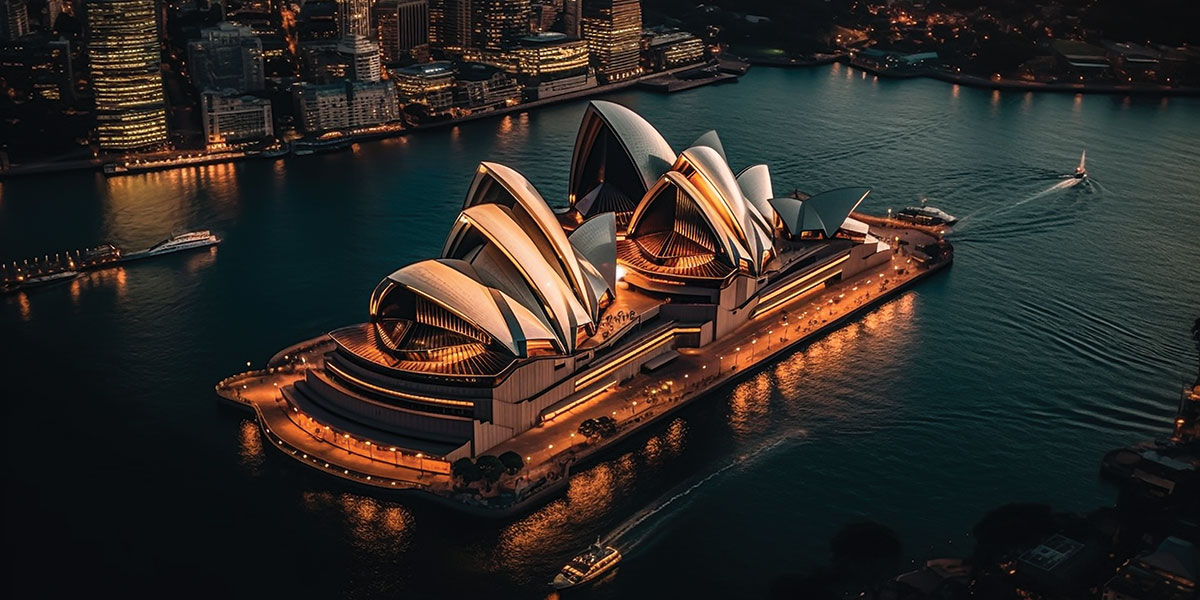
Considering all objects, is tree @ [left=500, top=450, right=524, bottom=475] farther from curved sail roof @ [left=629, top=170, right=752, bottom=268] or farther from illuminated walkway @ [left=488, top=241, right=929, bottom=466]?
curved sail roof @ [left=629, top=170, right=752, bottom=268]

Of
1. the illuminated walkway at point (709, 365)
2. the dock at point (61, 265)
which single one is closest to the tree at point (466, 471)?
the illuminated walkway at point (709, 365)

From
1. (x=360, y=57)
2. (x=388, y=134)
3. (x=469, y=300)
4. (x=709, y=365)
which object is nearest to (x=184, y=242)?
(x=469, y=300)

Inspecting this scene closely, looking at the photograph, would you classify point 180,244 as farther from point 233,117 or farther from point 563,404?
point 563,404

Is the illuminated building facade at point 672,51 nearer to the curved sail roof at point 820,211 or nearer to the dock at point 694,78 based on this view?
the dock at point 694,78

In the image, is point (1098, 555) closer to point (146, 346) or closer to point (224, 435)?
point (224, 435)

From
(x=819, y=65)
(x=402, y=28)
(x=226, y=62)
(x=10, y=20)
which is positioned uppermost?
(x=10, y=20)

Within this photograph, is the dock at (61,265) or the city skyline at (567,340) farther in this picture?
the dock at (61,265)
